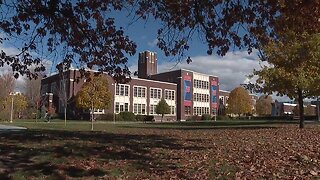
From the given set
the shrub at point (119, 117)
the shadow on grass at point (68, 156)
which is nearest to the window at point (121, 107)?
the shrub at point (119, 117)

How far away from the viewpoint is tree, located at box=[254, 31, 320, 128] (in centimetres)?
2219

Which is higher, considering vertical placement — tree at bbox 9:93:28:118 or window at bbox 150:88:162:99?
window at bbox 150:88:162:99

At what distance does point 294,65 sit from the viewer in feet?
75.0

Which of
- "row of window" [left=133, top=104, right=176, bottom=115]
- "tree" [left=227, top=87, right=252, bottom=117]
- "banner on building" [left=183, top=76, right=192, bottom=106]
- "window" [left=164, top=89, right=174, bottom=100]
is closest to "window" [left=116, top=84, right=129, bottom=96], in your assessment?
"row of window" [left=133, top=104, right=176, bottom=115]

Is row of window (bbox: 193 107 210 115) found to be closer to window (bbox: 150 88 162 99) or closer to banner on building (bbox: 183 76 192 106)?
banner on building (bbox: 183 76 192 106)

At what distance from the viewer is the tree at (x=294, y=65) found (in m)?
22.2

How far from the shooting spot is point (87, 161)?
385 inches

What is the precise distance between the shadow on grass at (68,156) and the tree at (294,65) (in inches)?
508

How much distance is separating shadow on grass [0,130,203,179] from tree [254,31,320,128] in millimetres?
12914

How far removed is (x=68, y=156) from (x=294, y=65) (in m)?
16.7

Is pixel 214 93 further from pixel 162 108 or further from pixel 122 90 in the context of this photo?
pixel 122 90

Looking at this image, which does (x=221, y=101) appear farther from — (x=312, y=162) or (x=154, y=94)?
(x=312, y=162)

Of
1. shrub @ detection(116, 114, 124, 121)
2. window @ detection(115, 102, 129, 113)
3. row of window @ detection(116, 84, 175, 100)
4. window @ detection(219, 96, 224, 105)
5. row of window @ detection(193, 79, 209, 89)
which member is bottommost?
shrub @ detection(116, 114, 124, 121)

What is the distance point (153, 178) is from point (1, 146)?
5.45m
